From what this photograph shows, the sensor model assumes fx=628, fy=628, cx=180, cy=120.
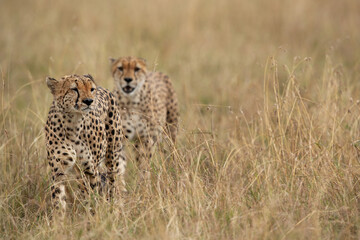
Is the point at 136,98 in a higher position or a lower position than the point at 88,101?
lower

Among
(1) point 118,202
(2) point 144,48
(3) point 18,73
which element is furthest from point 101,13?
(1) point 118,202

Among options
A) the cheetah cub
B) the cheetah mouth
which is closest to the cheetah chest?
the cheetah cub

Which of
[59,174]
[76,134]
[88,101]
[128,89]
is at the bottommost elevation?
[59,174]

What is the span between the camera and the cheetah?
3768 mm

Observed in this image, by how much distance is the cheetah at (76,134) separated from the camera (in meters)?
3.77

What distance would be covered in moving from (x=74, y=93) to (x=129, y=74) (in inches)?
58.0

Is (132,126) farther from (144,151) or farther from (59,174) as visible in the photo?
(59,174)

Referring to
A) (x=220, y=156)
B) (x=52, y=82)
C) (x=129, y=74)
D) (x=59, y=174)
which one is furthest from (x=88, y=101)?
(x=129, y=74)

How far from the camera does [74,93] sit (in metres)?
3.75

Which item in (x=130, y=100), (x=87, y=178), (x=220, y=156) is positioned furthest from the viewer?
(x=130, y=100)

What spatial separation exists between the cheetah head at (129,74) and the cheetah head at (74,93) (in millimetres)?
1369

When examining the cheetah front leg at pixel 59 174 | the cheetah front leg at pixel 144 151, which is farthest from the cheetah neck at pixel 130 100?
the cheetah front leg at pixel 59 174

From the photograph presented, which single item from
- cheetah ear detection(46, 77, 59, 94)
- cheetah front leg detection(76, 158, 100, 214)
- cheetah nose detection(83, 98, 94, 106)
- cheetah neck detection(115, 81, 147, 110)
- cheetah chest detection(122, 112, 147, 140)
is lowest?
cheetah front leg detection(76, 158, 100, 214)

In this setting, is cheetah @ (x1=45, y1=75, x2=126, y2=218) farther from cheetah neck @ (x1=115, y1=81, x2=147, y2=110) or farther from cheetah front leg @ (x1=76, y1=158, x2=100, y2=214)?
cheetah neck @ (x1=115, y1=81, x2=147, y2=110)
